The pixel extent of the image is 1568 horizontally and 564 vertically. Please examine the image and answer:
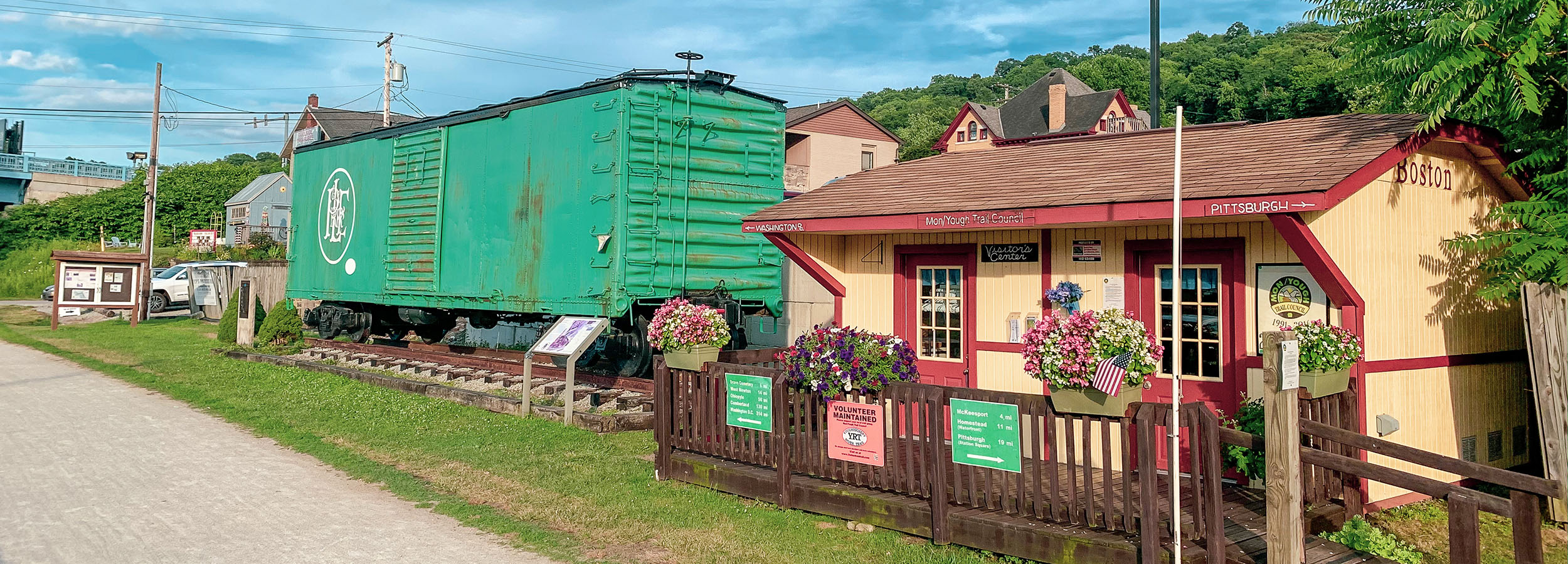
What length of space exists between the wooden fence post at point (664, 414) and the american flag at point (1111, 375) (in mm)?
3797

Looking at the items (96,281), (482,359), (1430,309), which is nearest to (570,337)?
(482,359)

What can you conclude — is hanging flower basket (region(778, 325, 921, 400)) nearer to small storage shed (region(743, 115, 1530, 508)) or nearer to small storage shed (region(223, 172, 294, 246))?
small storage shed (region(743, 115, 1530, 508))

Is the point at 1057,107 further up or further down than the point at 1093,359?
further up

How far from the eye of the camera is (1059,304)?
8.41 meters

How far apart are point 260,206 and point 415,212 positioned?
163ft

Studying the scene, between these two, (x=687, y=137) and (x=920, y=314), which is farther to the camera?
(x=687, y=137)

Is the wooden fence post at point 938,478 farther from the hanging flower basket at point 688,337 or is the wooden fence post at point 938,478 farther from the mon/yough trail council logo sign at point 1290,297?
the mon/yough trail council logo sign at point 1290,297

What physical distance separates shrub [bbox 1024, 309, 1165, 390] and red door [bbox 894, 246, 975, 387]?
3197 mm

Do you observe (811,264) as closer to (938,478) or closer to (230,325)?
Answer: (938,478)

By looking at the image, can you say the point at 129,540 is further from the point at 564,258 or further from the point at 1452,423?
the point at 1452,423

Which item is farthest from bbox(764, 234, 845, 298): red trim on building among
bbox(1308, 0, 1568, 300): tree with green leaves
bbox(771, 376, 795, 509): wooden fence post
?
bbox(1308, 0, 1568, 300): tree with green leaves


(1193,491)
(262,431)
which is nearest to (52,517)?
(262,431)

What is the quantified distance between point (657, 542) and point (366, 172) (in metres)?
13.2

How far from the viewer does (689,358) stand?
8.27 m
